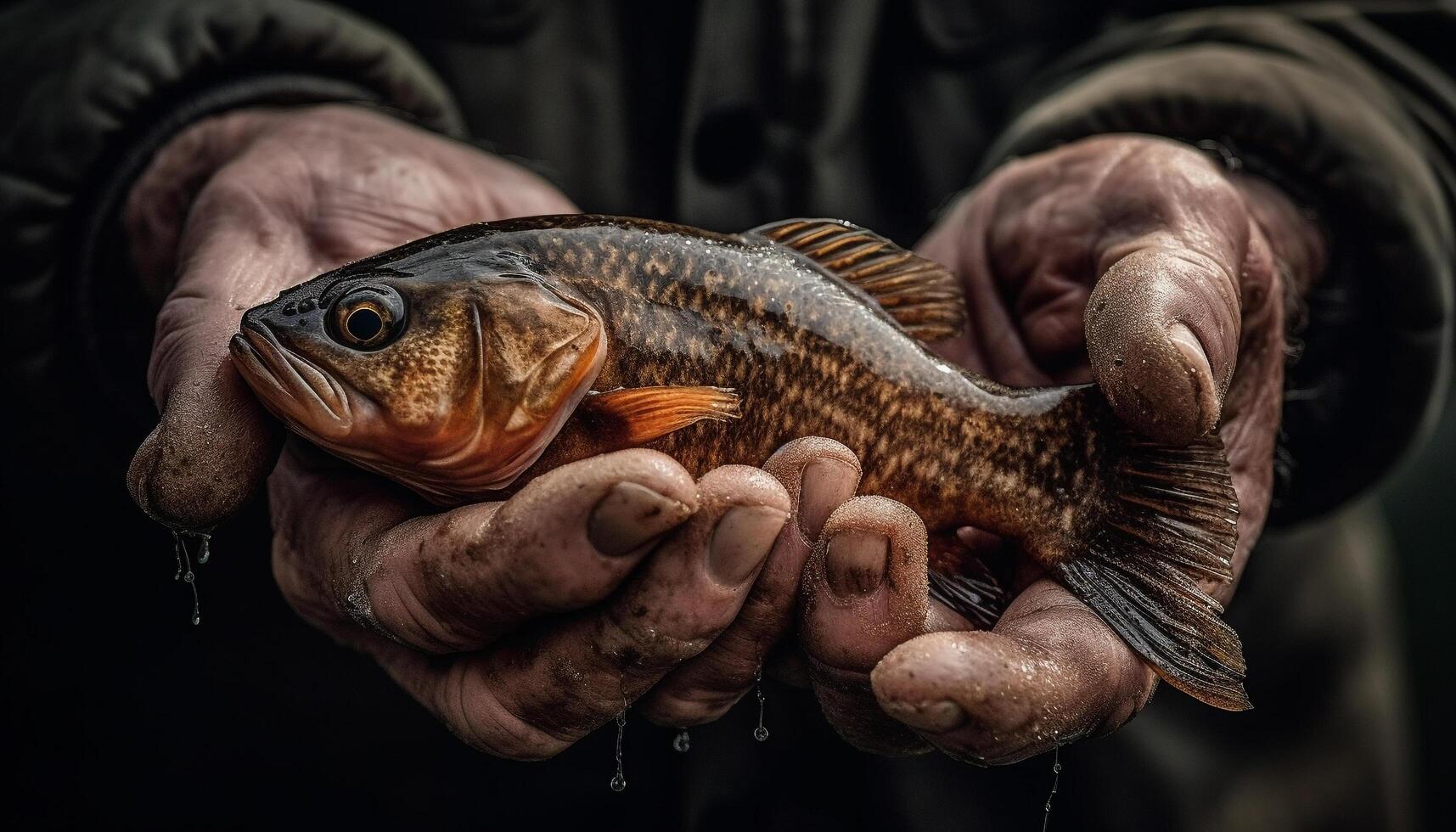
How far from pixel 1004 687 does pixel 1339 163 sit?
2.18m

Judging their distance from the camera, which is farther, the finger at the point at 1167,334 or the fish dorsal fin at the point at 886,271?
the fish dorsal fin at the point at 886,271

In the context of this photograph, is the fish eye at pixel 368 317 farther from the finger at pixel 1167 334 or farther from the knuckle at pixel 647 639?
the finger at pixel 1167 334

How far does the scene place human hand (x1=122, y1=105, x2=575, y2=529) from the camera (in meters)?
1.75

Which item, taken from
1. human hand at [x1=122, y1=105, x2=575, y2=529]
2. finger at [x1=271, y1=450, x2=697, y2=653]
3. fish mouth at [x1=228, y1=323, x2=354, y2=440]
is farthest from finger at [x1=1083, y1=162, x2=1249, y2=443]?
human hand at [x1=122, y1=105, x2=575, y2=529]

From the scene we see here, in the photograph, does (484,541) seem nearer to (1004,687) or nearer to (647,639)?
(647,639)

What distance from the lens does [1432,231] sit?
2895 mm

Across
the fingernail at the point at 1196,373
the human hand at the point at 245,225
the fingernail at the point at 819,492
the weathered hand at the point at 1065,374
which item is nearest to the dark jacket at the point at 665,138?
the human hand at the point at 245,225

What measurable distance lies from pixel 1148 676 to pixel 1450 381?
190 cm

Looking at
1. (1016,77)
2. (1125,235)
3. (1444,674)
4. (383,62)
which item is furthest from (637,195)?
(1444,674)

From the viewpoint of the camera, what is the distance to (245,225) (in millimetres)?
2189

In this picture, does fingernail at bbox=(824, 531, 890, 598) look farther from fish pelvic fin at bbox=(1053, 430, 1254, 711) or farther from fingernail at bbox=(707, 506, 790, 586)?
fish pelvic fin at bbox=(1053, 430, 1254, 711)

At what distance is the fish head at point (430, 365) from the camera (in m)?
1.77

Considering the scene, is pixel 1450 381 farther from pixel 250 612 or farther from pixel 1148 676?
pixel 250 612

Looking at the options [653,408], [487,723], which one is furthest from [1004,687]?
[487,723]
